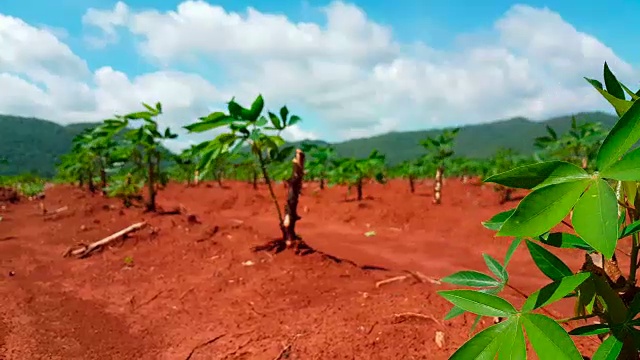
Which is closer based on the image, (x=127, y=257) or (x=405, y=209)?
(x=127, y=257)

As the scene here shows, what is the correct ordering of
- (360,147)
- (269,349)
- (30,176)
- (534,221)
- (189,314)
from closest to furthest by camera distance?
(534,221) → (269,349) → (189,314) → (30,176) → (360,147)

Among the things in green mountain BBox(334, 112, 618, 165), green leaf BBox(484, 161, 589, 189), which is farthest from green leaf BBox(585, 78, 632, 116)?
green mountain BBox(334, 112, 618, 165)

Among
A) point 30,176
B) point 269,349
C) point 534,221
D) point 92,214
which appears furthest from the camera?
point 30,176

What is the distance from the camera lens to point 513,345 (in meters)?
0.93

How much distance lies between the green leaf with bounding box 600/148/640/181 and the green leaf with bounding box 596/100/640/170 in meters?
0.03

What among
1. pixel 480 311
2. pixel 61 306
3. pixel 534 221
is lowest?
pixel 61 306

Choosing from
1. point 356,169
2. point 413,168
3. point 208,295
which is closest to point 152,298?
point 208,295

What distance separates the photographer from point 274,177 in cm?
516

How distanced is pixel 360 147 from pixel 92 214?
12939 cm

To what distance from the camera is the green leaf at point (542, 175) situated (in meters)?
0.86

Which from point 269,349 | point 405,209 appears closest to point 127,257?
point 269,349

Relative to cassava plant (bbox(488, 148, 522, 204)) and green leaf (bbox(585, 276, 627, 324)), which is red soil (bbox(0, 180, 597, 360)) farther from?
cassava plant (bbox(488, 148, 522, 204))

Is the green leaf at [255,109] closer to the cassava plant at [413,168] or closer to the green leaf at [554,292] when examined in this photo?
the green leaf at [554,292]

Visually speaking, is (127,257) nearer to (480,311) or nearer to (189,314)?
(189,314)
